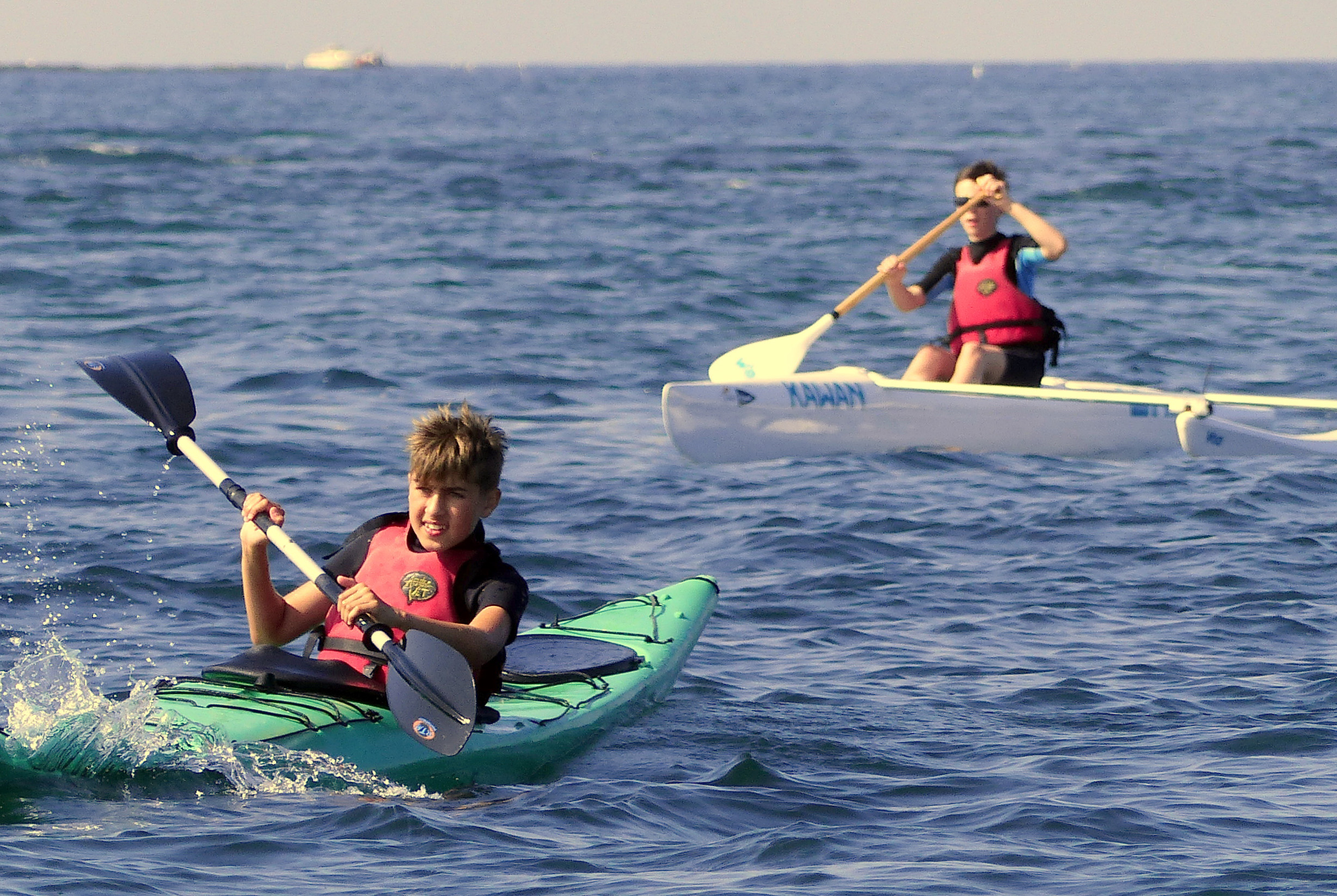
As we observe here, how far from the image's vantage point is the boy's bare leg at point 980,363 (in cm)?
879

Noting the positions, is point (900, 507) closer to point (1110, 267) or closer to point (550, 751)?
point (550, 751)

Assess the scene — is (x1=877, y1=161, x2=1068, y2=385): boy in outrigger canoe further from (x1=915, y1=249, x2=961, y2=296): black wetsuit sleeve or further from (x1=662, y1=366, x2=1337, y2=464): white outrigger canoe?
(x1=662, y1=366, x2=1337, y2=464): white outrigger canoe

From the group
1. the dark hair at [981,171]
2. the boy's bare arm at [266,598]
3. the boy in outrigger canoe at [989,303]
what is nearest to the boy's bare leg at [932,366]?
the boy in outrigger canoe at [989,303]

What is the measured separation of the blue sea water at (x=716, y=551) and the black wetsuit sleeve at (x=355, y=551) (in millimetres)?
598

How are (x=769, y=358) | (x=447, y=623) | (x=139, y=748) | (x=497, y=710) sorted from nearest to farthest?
(x=139, y=748), (x=447, y=623), (x=497, y=710), (x=769, y=358)

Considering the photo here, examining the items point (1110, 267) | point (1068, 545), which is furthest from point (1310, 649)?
point (1110, 267)

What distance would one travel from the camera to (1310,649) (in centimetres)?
591

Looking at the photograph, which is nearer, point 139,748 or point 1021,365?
point 139,748

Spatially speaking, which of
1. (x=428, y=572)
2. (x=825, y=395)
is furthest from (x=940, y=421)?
(x=428, y=572)

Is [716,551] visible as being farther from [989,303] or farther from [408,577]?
[408,577]

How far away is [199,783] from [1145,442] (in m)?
6.24

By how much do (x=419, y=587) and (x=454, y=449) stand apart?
0.46 m

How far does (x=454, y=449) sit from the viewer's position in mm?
4191

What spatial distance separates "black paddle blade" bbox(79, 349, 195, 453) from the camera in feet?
16.9
